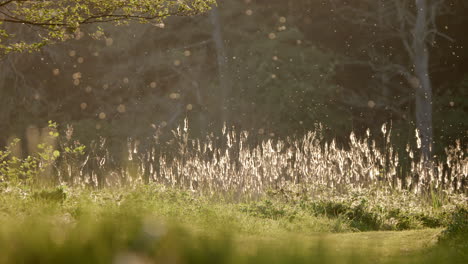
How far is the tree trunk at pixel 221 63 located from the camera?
18.0 m

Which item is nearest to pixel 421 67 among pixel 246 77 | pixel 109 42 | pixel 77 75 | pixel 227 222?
pixel 246 77

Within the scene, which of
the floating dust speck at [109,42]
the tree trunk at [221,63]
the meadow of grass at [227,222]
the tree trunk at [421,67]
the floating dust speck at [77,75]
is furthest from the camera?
the floating dust speck at [77,75]

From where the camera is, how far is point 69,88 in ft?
67.1

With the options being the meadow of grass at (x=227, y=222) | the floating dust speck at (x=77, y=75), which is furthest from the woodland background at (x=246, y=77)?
the meadow of grass at (x=227, y=222)

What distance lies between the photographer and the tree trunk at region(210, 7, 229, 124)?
18031 millimetres

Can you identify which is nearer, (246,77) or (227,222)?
(227,222)

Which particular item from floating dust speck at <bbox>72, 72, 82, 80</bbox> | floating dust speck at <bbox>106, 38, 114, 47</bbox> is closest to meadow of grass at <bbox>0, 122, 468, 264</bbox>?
floating dust speck at <bbox>106, 38, 114, 47</bbox>

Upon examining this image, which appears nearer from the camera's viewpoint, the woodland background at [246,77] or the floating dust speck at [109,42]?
the woodland background at [246,77]

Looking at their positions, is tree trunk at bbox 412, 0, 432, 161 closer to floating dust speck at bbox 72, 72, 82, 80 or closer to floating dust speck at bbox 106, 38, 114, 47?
floating dust speck at bbox 106, 38, 114, 47

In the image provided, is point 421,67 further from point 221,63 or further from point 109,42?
point 109,42

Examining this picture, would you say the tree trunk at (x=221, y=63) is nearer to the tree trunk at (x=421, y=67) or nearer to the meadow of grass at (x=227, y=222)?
the tree trunk at (x=421, y=67)

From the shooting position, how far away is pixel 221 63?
18.2 m

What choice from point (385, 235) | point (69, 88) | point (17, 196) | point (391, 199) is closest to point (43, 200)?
point (17, 196)

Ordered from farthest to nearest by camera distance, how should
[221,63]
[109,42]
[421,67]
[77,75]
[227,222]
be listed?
[77,75] < [109,42] < [221,63] < [421,67] < [227,222]
